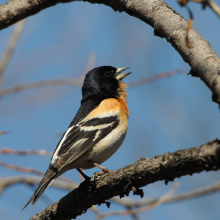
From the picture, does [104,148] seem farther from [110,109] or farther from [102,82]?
[102,82]

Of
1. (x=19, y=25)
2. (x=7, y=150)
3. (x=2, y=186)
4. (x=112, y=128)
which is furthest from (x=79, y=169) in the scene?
(x=19, y=25)

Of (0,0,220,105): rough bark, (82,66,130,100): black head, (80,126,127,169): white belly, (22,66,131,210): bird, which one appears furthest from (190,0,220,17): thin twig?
(82,66,130,100): black head

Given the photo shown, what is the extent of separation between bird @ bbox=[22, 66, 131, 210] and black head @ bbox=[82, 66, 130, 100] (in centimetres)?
8

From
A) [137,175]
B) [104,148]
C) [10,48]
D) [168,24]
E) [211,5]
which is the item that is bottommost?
[137,175]

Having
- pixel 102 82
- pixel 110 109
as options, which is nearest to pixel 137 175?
pixel 110 109

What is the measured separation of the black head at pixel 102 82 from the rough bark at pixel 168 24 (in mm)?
2520

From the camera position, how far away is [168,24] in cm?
363

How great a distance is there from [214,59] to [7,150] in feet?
11.0

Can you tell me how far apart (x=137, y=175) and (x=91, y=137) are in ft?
7.38

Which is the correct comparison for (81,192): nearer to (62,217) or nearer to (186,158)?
(62,217)

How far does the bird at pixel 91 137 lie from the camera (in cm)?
522

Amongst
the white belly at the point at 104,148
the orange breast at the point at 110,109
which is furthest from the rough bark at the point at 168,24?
the white belly at the point at 104,148

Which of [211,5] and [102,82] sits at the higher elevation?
[102,82]

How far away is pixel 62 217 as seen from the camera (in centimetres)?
467
